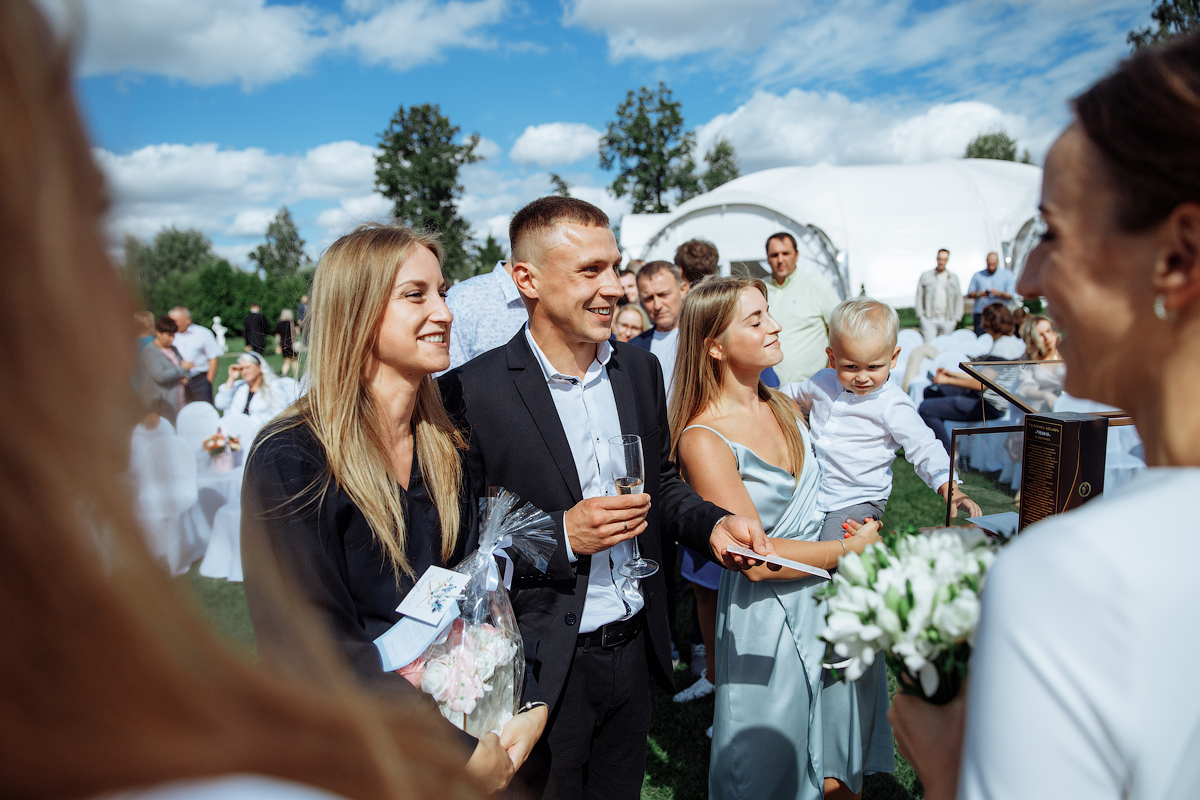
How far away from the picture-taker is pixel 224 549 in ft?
20.0

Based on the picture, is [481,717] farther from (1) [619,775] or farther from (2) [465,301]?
(2) [465,301]

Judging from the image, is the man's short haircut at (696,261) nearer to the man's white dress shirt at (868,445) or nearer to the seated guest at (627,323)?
the seated guest at (627,323)

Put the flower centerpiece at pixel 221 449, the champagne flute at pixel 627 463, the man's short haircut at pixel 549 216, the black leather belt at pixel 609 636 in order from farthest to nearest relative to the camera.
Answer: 1. the flower centerpiece at pixel 221 449
2. the man's short haircut at pixel 549 216
3. the black leather belt at pixel 609 636
4. the champagne flute at pixel 627 463

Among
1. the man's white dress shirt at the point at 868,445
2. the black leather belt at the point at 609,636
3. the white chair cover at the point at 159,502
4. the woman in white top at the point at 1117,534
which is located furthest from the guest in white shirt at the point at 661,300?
the white chair cover at the point at 159,502

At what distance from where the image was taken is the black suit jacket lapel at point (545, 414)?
2.76 metres

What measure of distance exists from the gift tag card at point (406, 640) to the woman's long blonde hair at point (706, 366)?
1.73 m

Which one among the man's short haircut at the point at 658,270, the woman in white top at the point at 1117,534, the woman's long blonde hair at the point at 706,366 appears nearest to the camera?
the woman in white top at the point at 1117,534

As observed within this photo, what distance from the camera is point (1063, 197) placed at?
1109mm

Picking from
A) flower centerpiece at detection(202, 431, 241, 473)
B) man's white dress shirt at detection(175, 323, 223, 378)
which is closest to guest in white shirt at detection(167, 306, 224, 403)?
man's white dress shirt at detection(175, 323, 223, 378)

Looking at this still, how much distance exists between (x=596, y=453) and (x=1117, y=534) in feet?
7.10

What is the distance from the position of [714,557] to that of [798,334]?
4984 millimetres

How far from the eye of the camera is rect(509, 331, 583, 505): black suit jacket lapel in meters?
2.76

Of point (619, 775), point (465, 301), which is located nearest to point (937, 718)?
point (619, 775)

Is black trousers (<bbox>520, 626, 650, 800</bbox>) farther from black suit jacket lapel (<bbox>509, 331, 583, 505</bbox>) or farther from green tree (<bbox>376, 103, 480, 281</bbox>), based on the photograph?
green tree (<bbox>376, 103, 480, 281</bbox>)
